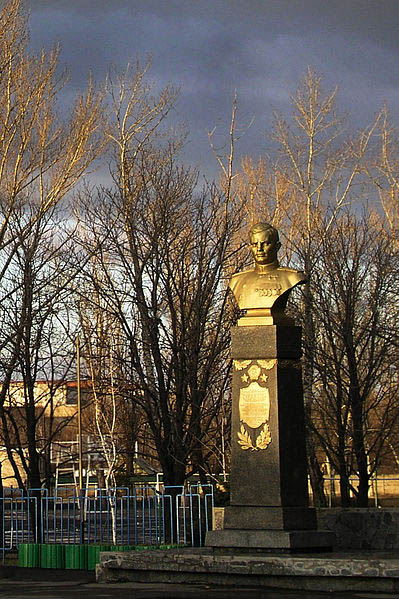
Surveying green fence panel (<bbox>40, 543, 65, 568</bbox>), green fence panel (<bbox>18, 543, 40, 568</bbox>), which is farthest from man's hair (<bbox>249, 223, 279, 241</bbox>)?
green fence panel (<bbox>18, 543, 40, 568</bbox>)

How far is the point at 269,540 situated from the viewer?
10172 millimetres

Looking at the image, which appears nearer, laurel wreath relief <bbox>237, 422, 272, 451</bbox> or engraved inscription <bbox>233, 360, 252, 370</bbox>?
laurel wreath relief <bbox>237, 422, 272, 451</bbox>

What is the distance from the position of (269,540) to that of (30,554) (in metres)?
6.01

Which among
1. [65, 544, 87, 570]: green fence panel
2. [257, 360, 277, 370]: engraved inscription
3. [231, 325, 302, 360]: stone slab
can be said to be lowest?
[65, 544, 87, 570]: green fence panel

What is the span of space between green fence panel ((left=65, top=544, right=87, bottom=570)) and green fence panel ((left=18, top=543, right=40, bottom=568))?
0.65 metres

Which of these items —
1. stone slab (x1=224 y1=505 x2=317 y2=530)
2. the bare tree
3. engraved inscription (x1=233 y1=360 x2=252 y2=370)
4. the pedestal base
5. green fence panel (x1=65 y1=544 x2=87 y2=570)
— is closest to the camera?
the pedestal base

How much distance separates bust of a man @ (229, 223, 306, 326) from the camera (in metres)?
11.0

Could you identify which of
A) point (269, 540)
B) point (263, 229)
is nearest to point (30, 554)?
point (269, 540)

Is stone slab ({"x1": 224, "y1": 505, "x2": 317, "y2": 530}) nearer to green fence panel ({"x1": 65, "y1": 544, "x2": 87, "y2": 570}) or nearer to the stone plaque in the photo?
the stone plaque

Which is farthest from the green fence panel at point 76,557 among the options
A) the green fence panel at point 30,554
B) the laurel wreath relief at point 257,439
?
the laurel wreath relief at point 257,439

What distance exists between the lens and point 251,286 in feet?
36.6

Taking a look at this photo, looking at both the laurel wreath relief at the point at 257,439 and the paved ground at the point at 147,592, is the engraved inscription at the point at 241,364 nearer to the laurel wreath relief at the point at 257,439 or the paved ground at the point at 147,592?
the laurel wreath relief at the point at 257,439

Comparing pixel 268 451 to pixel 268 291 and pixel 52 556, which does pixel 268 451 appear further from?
pixel 52 556

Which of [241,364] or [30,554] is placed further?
[30,554]
